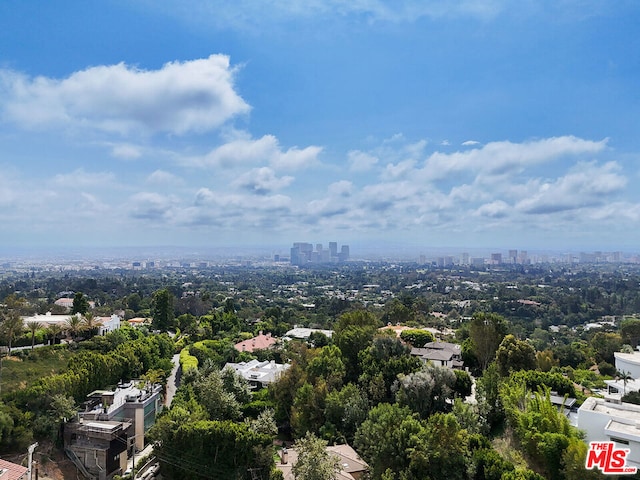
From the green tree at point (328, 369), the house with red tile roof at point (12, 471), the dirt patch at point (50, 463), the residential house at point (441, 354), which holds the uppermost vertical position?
the green tree at point (328, 369)

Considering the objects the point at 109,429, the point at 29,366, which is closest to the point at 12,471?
the point at 109,429

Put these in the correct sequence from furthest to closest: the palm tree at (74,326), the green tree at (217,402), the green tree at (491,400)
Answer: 1. the palm tree at (74,326)
2. the green tree at (217,402)
3. the green tree at (491,400)

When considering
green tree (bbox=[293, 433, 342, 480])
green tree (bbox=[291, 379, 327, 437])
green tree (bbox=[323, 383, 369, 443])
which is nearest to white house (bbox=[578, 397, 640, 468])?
green tree (bbox=[323, 383, 369, 443])

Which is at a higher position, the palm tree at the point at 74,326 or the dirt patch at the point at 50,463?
the palm tree at the point at 74,326

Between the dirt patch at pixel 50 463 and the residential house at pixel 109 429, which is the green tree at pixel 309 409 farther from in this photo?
the dirt patch at pixel 50 463

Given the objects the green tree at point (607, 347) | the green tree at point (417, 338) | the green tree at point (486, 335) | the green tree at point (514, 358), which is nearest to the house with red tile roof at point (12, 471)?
the green tree at point (514, 358)

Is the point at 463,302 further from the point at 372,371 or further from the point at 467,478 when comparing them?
the point at 467,478

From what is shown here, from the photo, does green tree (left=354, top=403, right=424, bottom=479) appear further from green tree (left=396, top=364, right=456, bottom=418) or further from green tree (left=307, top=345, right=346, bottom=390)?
green tree (left=307, top=345, right=346, bottom=390)
